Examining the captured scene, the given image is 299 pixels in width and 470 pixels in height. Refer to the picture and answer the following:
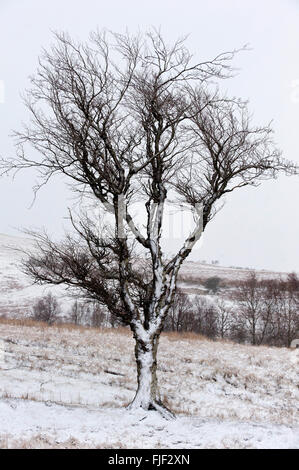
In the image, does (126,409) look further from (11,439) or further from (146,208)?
(146,208)

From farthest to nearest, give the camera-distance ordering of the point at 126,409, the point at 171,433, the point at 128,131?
the point at 128,131
the point at 126,409
the point at 171,433

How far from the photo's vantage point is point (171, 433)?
7.17 metres

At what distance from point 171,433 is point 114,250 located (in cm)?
413

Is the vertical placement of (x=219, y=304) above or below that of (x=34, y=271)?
below

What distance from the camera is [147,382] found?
852cm

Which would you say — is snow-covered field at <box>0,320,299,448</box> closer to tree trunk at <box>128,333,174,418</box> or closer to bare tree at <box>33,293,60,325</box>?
tree trunk at <box>128,333,174,418</box>

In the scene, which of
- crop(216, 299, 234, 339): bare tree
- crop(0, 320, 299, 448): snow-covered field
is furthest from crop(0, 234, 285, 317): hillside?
crop(0, 320, 299, 448): snow-covered field

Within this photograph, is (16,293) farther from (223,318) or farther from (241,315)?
(241,315)

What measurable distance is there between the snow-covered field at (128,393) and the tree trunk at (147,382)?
356mm

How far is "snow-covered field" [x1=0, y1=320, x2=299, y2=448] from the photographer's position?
673cm

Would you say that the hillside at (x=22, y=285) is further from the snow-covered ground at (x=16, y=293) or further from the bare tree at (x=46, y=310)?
the bare tree at (x=46, y=310)

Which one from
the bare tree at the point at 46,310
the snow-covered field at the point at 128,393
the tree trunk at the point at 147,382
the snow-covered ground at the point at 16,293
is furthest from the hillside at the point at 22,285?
the tree trunk at the point at 147,382
